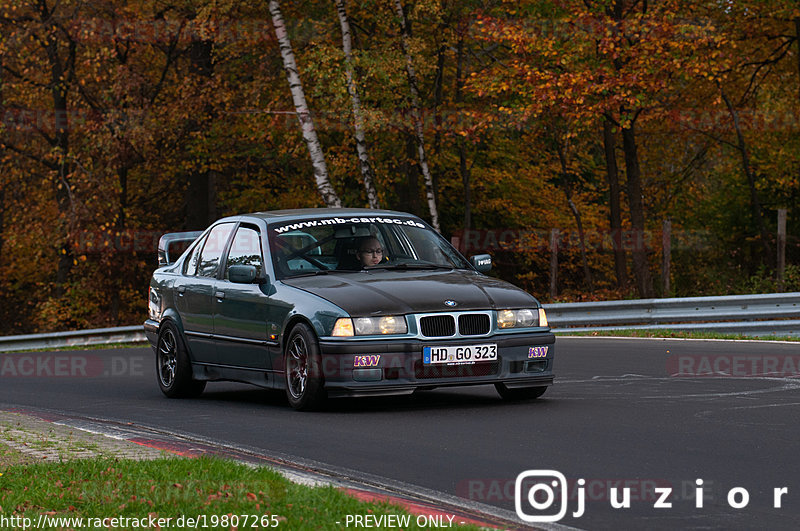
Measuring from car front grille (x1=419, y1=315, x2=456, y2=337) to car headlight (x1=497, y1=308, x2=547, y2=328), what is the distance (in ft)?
1.45

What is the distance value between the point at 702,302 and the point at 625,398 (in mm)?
8572

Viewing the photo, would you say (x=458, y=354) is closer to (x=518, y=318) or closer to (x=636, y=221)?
(x=518, y=318)

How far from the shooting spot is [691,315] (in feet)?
64.6

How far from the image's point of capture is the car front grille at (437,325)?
10.2 meters

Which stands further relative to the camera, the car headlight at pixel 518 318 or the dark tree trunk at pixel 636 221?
the dark tree trunk at pixel 636 221

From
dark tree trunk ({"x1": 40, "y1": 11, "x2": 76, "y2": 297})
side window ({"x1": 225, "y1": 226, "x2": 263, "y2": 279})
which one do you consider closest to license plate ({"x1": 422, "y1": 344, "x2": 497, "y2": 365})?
side window ({"x1": 225, "y1": 226, "x2": 263, "y2": 279})

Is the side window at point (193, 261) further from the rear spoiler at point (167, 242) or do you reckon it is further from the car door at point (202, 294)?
the rear spoiler at point (167, 242)

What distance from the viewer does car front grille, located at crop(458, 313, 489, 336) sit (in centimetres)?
1034

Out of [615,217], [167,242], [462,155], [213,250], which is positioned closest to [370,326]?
[213,250]

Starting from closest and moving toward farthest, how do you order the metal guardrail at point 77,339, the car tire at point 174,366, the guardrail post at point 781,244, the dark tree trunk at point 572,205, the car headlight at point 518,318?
1. the car headlight at point 518,318
2. the car tire at point 174,366
3. the guardrail post at point 781,244
4. the metal guardrail at point 77,339
5. the dark tree trunk at point 572,205

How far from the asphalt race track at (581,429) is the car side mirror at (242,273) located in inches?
46.3

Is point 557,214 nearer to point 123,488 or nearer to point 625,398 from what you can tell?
point 625,398

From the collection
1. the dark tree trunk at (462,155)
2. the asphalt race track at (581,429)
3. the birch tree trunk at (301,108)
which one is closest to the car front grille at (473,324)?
the asphalt race track at (581,429)

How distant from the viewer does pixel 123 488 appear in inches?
260
